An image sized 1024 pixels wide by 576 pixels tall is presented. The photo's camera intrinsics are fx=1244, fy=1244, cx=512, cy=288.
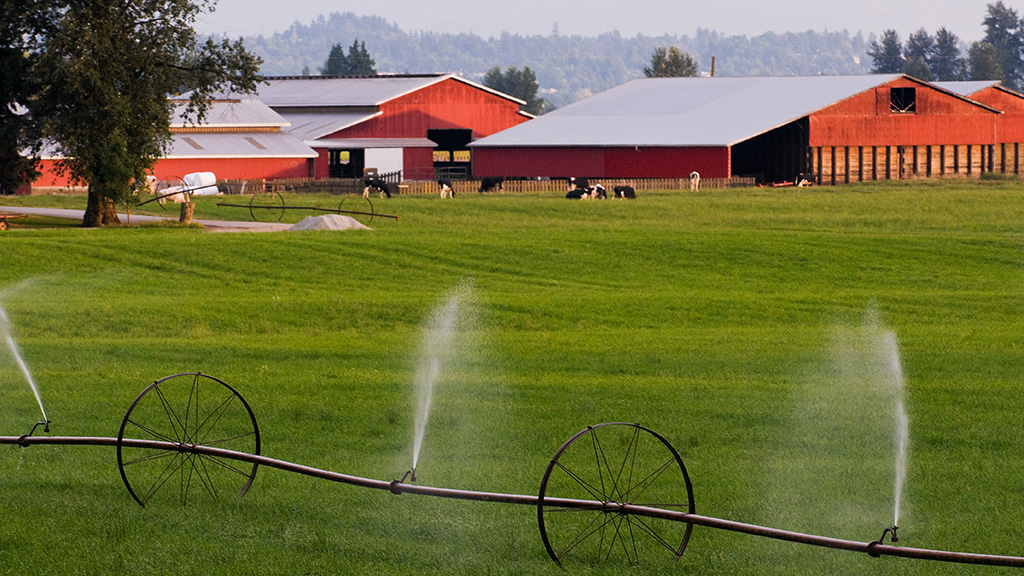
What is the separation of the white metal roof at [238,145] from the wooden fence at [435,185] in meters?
2.72

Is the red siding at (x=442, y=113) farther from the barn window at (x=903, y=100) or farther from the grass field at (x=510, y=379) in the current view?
the grass field at (x=510, y=379)

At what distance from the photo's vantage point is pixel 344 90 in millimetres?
Result: 105688

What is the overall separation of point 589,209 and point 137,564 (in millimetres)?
50213

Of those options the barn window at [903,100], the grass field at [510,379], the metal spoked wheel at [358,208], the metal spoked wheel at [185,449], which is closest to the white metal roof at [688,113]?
the barn window at [903,100]

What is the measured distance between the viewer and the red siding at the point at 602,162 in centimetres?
8181

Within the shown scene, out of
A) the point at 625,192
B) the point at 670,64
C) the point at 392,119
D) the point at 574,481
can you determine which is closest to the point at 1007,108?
the point at 625,192

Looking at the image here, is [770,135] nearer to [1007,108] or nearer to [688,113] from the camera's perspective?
[688,113]

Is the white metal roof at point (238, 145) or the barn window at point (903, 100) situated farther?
the barn window at point (903, 100)

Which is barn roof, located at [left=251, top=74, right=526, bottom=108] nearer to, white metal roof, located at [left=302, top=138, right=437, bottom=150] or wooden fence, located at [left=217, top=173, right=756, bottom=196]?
white metal roof, located at [left=302, top=138, right=437, bottom=150]

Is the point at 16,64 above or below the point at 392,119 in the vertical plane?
below

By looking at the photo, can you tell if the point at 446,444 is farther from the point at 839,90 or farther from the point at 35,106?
the point at 839,90

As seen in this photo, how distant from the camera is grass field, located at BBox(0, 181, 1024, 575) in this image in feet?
34.3

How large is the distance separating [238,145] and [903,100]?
47358mm

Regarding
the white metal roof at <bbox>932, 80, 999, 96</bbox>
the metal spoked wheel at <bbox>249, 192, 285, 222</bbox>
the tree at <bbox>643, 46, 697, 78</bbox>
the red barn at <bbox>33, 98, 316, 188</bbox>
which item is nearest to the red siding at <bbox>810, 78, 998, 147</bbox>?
the white metal roof at <bbox>932, 80, 999, 96</bbox>
